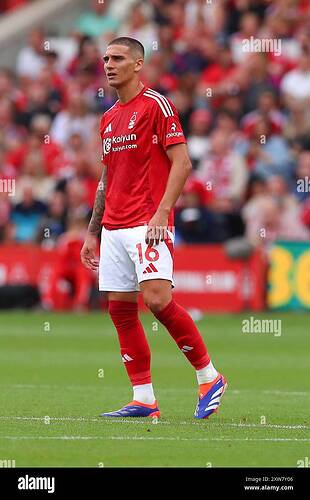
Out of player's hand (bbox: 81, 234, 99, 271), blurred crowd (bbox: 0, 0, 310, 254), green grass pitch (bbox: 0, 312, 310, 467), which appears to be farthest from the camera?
blurred crowd (bbox: 0, 0, 310, 254)

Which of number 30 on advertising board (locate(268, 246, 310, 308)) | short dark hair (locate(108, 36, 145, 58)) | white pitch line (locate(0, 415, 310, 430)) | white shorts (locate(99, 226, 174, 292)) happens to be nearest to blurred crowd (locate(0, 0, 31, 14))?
number 30 on advertising board (locate(268, 246, 310, 308))

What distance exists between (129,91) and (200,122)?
13.4m

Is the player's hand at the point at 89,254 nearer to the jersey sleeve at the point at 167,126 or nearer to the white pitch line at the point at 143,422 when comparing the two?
the jersey sleeve at the point at 167,126

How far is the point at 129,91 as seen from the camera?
10.2m

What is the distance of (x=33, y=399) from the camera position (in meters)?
A: 11.5

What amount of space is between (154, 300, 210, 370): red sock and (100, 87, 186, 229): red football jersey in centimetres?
65

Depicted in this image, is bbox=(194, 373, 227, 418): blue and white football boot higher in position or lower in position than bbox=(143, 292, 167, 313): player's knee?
lower

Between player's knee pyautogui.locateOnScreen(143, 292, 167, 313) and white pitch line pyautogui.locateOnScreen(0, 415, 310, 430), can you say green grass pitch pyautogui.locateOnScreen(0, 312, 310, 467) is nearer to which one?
white pitch line pyautogui.locateOnScreen(0, 415, 310, 430)

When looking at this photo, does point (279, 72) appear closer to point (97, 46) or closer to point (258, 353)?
point (97, 46)

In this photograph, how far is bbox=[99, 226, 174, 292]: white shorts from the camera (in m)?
9.88

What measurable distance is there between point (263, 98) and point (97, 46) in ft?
15.9

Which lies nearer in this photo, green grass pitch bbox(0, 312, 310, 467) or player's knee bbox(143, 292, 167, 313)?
green grass pitch bbox(0, 312, 310, 467)
